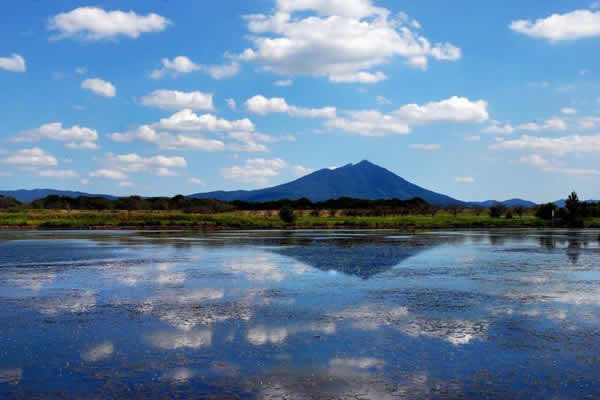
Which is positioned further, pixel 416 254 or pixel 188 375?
pixel 416 254

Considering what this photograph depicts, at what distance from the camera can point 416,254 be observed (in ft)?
114

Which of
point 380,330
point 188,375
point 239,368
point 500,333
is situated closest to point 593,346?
point 500,333

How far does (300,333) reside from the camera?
1277 cm

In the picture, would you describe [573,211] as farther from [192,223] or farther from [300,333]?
[300,333]

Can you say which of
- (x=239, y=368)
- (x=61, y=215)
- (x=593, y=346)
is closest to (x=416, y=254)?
(x=593, y=346)

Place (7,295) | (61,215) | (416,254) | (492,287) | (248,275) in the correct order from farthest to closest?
(61,215)
(416,254)
(248,275)
(492,287)
(7,295)

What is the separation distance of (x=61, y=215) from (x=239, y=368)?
89368 mm

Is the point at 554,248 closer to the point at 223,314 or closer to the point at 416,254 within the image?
the point at 416,254

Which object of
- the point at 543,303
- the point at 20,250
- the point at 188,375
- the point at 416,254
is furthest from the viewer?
the point at 20,250

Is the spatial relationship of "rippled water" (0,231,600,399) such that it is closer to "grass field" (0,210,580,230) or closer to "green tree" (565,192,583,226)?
"grass field" (0,210,580,230)

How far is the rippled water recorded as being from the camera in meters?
9.10

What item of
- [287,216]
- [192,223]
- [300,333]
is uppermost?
[287,216]

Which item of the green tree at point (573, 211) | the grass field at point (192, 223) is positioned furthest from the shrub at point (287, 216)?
the green tree at point (573, 211)

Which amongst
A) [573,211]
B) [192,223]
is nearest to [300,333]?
[192,223]
